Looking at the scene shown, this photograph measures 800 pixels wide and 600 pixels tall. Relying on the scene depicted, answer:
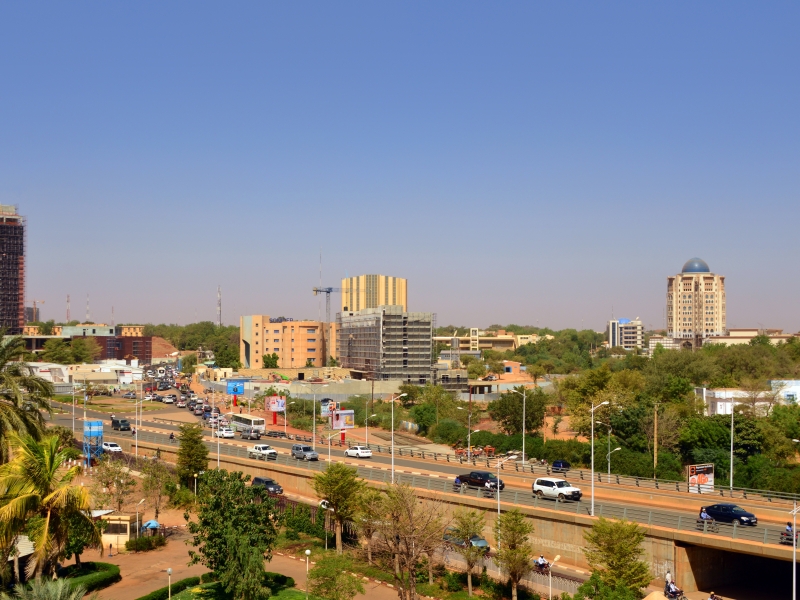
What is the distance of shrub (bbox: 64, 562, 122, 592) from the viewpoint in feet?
111

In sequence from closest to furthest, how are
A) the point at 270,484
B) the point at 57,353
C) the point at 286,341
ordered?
the point at 270,484 → the point at 57,353 → the point at 286,341

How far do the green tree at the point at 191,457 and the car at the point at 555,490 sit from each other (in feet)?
78.4

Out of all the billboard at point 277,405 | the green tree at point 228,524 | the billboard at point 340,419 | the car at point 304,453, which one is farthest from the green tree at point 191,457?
the billboard at point 277,405

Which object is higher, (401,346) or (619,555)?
(401,346)

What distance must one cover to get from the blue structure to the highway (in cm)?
541

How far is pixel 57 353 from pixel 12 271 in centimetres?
3297

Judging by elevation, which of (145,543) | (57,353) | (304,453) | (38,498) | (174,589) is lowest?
(145,543)

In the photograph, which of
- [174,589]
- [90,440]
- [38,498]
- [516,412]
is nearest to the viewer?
[38,498]

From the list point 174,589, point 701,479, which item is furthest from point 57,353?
point 701,479

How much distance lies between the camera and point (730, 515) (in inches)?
1367

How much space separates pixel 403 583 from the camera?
33.1 m

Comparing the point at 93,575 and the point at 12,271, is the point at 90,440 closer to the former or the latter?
the point at 93,575

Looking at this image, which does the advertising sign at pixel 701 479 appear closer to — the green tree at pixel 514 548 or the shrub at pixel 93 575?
the green tree at pixel 514 548

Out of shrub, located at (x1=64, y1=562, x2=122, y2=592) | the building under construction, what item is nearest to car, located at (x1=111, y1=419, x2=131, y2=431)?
shrub, located at (x1=64, y1=562, x2=122, y2=592)
